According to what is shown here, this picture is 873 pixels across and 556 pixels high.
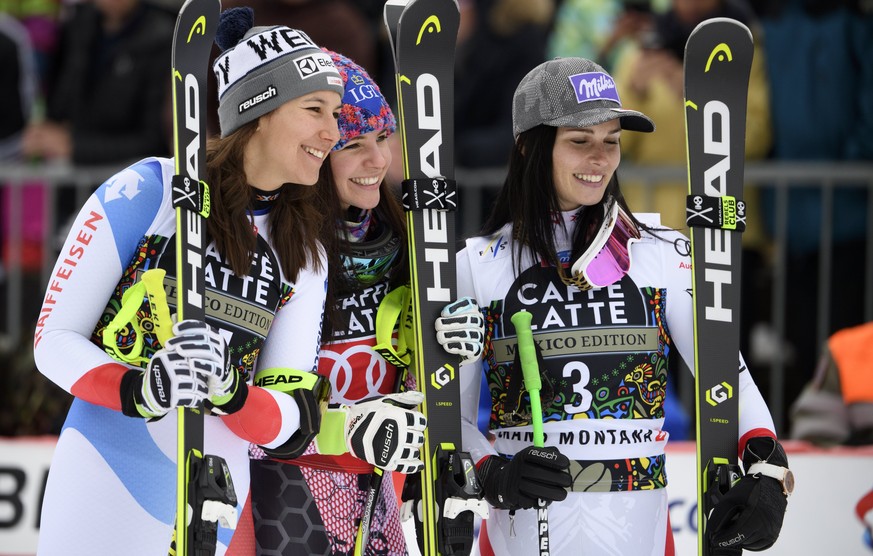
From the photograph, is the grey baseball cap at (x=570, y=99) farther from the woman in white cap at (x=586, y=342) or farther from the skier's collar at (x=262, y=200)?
the skier's collar at (x=262, y=200)

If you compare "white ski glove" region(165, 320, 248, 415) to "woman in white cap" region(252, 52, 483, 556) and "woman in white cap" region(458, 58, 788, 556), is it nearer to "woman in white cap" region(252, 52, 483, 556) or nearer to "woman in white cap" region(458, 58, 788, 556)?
"woman in white cap" region(252, 52, 483, 556)

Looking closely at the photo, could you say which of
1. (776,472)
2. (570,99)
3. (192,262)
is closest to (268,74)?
(192,262)

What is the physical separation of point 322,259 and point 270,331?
260mm

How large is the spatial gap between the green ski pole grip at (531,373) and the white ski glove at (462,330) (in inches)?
4.6

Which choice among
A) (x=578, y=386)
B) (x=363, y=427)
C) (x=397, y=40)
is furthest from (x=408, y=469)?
(x=397, y=40)

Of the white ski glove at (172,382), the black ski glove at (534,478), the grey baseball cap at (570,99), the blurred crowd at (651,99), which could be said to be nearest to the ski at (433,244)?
the black ski glove at (534,478)

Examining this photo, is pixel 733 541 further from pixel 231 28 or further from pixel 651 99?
pixel 651 99

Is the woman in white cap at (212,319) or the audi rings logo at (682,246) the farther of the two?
the audi rings logo at (682,246)

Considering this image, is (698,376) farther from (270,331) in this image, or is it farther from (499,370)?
(270,331)

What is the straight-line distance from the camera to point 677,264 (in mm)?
4047

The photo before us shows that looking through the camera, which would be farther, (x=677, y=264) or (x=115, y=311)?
(x=677, y=264)

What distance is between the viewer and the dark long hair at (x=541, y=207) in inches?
158

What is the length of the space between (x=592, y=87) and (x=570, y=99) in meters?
0.08

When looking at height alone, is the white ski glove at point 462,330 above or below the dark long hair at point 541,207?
below
